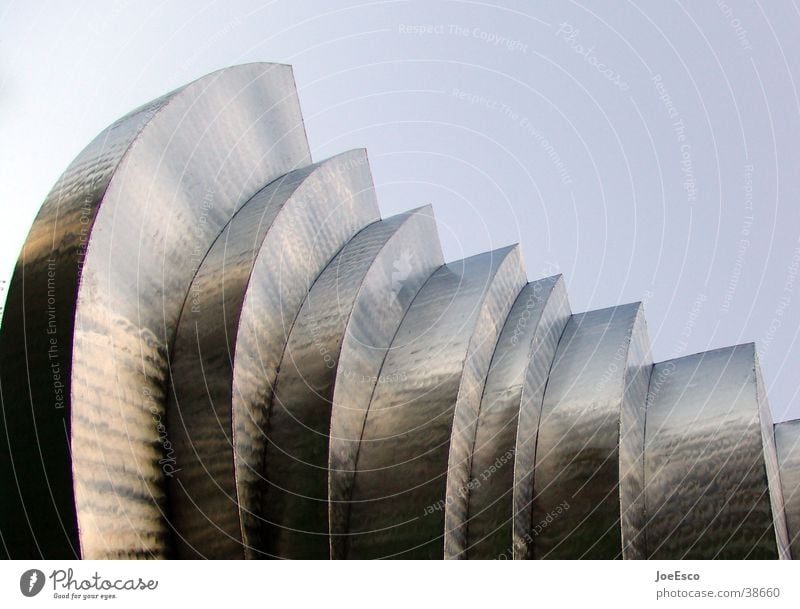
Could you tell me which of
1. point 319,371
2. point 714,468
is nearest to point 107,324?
point 319,371

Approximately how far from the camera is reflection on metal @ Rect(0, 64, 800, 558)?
37.5 feet

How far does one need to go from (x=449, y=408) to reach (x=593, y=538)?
10.1 ft

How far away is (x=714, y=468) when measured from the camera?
13.2 m

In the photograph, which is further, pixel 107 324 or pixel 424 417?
pixel 424 417

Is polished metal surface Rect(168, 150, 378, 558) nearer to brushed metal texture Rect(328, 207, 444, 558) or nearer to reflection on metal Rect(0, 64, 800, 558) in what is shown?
reflection on metal Rect(0, 64, 800, 558)

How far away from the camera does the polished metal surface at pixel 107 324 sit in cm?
1080

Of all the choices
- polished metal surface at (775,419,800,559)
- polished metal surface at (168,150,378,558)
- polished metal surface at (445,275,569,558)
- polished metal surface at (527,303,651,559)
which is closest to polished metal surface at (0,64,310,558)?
polished metal surface at (168,150,378,558)

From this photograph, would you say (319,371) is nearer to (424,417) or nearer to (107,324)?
(424,417)

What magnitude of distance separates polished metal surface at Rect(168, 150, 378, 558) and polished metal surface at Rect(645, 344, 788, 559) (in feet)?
22.8

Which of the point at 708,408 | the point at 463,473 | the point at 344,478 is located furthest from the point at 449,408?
the point at 708,408
